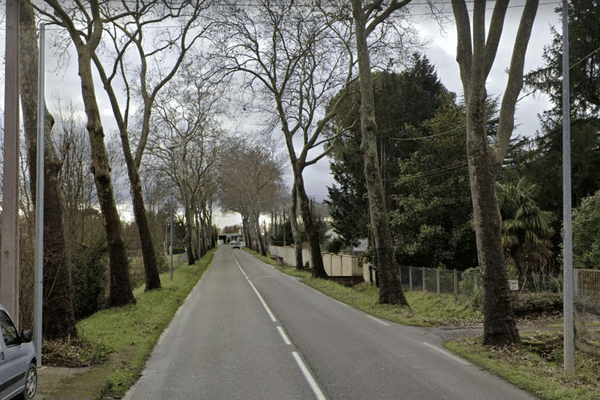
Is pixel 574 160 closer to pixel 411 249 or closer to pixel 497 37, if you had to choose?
pixel 411 249

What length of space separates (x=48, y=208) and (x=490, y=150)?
30.0 ft

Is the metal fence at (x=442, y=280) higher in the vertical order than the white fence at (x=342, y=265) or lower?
higher

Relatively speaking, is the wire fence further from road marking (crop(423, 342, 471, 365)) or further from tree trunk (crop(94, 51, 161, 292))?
tree trunk (crop(94, 51, 161, 292))

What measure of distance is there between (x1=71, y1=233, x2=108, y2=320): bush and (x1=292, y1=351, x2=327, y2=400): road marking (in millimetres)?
13662

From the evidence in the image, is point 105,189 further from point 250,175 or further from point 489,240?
point 250,175

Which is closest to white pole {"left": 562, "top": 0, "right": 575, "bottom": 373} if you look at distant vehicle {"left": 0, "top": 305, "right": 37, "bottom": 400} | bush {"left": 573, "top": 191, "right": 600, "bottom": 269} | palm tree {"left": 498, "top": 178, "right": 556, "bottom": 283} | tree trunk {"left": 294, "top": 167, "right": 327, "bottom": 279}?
distant vehicle {"left": 0, "top": 305, "right": 37, "bottom": 400}

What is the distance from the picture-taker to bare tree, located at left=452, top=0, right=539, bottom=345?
1203 centimetres

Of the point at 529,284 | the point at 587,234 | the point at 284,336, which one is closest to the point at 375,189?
the point at 529,284

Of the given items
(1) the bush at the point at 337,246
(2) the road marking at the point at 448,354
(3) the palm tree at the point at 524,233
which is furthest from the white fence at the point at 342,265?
(2) the road marking at the point at 448,354

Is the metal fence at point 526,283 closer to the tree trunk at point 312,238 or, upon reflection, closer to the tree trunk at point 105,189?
the tree trunk at point 312,238

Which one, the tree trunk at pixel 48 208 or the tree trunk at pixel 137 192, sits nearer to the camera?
the tree trunk at pixel 48 208

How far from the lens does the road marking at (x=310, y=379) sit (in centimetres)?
820

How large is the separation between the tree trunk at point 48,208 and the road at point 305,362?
2029 mm

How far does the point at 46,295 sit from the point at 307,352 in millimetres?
5532
